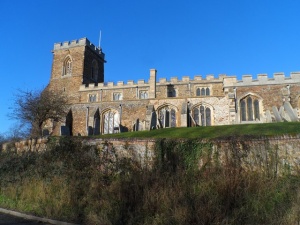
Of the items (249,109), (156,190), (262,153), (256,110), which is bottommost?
(156,190)

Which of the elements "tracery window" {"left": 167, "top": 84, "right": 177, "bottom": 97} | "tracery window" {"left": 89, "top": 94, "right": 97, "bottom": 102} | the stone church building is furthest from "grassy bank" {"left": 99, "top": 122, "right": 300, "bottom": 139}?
"tracery window" {"left": 89, "top": 94, "right": 97, "bottom": 102}

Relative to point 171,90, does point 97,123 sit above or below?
below

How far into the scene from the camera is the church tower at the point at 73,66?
40781 mm

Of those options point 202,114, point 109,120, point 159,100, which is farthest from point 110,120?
point 202,114

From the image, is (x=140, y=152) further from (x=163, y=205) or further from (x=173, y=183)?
(x=163, y=205)

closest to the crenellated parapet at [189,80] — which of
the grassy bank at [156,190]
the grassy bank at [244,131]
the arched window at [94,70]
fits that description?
the arched window at [94,70]

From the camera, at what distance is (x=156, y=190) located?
25.6ft

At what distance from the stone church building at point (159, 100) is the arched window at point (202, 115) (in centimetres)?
5

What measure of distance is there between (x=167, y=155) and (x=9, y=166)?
693 cm

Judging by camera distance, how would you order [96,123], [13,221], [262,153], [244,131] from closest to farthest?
[13,221], [262,153], [244,131], [96,123]

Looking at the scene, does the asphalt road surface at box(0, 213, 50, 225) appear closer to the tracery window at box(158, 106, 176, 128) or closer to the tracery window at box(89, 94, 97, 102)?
the tracery window at box(158, 106, 176, 128)

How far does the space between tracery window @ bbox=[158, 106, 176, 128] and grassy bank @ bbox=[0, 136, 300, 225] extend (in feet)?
52.8

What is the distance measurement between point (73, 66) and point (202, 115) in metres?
21.8

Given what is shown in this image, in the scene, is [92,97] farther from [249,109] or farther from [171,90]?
[249,109]
